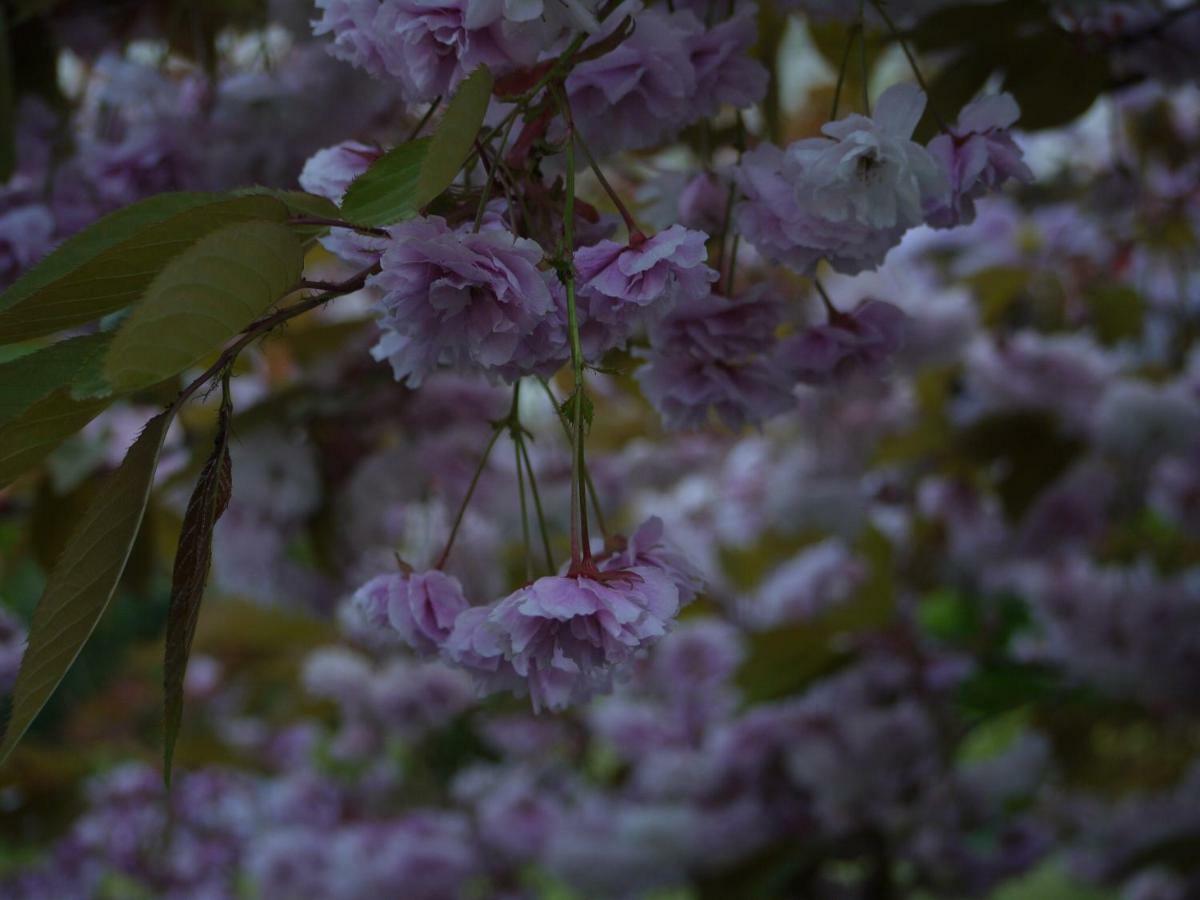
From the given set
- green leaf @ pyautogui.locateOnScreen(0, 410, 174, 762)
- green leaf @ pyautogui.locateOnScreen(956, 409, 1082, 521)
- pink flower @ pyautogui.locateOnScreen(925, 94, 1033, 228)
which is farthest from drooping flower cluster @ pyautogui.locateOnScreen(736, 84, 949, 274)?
green leaf @ pyautogui.locateOnScreen(956, 409, 1082, 521)

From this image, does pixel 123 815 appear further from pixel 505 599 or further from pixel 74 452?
pixel 505 599

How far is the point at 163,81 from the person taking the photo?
764 mm

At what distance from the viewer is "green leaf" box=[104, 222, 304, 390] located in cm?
28

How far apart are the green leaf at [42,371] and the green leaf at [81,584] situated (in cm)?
3

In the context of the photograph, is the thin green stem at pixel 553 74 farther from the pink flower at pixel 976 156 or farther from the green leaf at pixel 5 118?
the green leaf at pixel 5 118

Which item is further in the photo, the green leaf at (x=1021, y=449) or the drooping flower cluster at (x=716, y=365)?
the green leaf at (x=1021, y=449)

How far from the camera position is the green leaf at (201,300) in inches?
11.1

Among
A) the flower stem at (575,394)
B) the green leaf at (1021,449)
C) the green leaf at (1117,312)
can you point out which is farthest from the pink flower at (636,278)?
the green leaf at (1117,312)

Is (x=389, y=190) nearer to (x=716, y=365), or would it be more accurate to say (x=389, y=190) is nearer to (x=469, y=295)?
(x=469, y=295)

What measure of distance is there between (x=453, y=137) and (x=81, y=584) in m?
0.16

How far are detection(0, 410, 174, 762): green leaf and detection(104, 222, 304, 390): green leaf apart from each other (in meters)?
0.05

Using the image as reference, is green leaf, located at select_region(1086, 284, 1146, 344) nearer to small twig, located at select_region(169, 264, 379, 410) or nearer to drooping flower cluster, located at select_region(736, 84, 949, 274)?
drooping flower cluster, located at select_region(736, 84, 949, 274)

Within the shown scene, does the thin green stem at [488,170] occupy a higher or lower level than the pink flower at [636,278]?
higher

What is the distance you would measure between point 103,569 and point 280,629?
1602 mm
